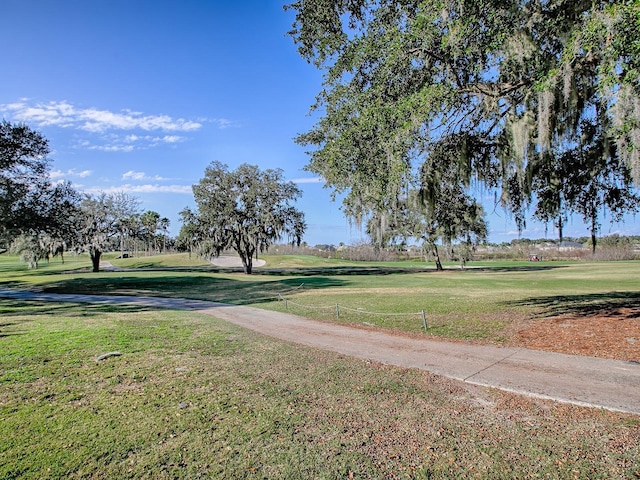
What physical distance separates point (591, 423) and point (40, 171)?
87.5 ft

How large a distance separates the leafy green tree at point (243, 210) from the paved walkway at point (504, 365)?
24528 mm

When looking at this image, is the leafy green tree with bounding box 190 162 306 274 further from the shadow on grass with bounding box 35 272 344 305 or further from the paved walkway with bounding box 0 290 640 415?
the paved walkway with bounding box 0 290 640 415

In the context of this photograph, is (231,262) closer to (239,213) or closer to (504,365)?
(239,213)

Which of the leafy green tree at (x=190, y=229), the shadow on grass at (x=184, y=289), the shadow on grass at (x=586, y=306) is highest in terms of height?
the leafy green tree at (x=190, y=229)

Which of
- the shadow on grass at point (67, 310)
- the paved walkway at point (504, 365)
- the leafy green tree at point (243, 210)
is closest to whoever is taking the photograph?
the paved walkway at point (504, 365)

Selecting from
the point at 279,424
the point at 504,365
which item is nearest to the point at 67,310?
the point at 279,424

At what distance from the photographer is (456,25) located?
22.3ft

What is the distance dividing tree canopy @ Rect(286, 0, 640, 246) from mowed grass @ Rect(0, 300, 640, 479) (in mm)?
4499

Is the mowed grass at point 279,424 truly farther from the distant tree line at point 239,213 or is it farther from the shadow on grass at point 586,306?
the distant tree line at point 239,213

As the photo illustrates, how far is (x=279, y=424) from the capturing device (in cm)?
410

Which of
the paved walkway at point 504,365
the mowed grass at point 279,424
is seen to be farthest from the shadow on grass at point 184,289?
the mowed grass at point 279,424

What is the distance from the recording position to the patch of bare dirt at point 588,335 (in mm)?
6875

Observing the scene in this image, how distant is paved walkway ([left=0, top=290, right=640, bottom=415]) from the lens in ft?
16.1

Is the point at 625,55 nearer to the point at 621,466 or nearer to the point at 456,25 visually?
the point at 456,25
